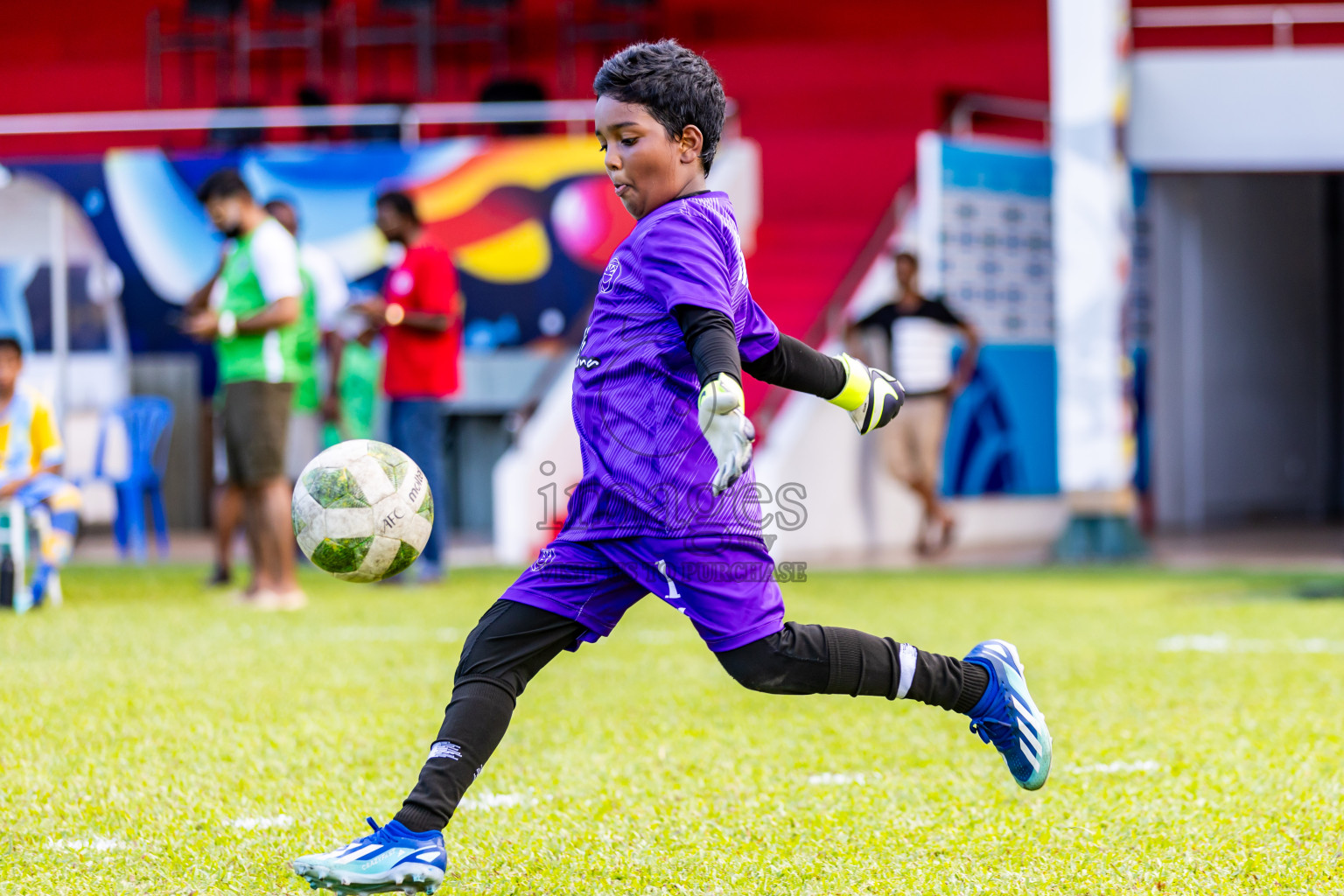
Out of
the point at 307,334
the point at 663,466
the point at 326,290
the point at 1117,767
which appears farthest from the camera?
the point at 326,290

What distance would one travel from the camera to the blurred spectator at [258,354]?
7.68 meters

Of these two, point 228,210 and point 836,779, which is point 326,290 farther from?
point 836,779

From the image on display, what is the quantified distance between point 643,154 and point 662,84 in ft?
0.50

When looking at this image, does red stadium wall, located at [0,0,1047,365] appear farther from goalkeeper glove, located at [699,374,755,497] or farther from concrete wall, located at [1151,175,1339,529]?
goalkeeper glove, located at [699,374,755,497]

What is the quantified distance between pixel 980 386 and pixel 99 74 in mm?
11472

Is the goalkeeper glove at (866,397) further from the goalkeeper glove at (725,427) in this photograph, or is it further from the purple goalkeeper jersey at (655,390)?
the goalkeeper glove at (725,427)

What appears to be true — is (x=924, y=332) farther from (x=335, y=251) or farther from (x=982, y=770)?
(x=982, y=770)

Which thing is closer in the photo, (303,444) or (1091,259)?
Result: (1091,259)

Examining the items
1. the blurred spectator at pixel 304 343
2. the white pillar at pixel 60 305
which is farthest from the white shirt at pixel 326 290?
the white pillar at pixel 60 305

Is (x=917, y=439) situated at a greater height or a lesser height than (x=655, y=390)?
lesser

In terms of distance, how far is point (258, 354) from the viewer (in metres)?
7.73

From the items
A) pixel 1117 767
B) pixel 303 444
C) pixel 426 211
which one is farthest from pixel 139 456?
pixel 1117 767

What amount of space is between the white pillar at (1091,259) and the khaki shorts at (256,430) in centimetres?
563

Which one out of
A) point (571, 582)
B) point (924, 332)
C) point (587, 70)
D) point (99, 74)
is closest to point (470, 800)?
point (571, 582)
